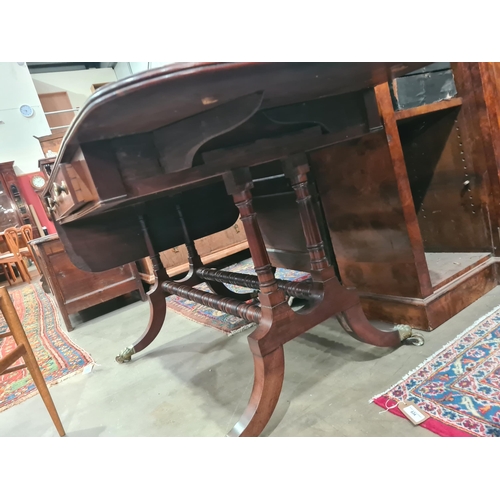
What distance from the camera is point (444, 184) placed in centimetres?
152

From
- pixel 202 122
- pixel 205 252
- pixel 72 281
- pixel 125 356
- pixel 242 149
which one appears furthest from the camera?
pixel 205 252

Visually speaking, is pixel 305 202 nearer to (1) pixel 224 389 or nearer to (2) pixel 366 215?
(2) pixel 366 215

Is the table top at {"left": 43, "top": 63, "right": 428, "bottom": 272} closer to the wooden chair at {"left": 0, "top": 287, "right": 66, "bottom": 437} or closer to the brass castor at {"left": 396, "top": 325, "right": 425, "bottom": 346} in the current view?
the wooden chair at {"left": 0, "top": 287, "right": 66, "bottom": 437}

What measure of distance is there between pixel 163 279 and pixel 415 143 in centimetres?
127

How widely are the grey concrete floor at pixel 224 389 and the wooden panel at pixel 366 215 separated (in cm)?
23

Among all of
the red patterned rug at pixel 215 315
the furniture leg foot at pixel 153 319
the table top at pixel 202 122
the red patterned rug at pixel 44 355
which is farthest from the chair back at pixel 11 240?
the table top at pixel 202 122

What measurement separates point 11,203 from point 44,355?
6.76 m

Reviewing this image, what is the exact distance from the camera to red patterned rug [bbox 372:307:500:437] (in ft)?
2.75

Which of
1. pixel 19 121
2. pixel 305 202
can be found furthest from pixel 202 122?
pixel 19 121

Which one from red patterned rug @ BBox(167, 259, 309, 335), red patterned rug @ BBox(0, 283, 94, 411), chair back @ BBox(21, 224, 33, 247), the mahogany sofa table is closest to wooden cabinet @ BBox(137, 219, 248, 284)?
red patterned rug @ BBox(167, 259, 309, 335)

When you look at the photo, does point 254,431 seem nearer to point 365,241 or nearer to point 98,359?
point 365,241

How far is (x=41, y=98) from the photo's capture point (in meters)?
7.93

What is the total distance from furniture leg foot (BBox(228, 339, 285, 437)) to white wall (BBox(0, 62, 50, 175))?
828 cm

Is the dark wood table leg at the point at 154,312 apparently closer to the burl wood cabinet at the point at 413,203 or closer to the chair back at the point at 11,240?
the burl wood cabinet at the point at 413,203
